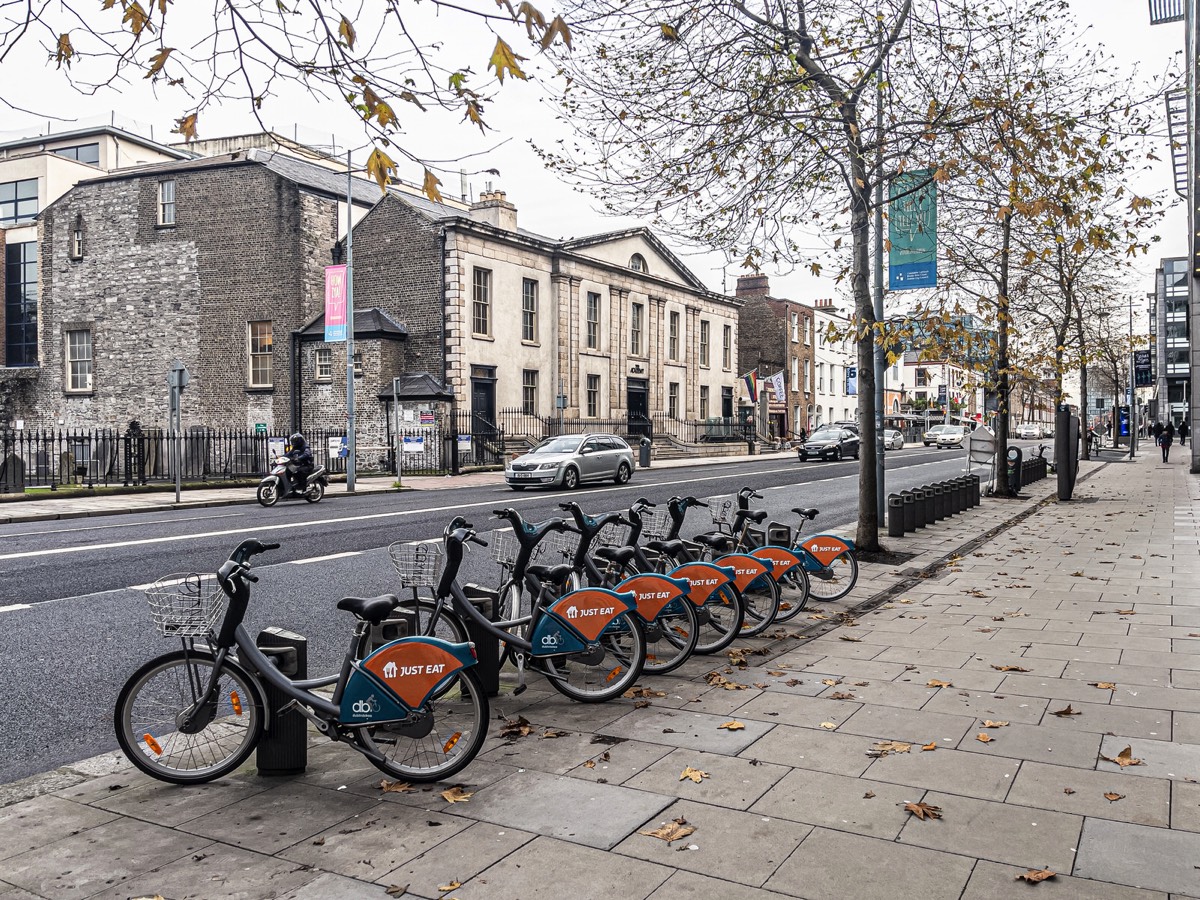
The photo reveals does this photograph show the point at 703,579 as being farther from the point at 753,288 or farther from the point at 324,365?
the point at 753,288

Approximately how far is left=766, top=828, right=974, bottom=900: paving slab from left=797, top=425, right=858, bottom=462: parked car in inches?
1405

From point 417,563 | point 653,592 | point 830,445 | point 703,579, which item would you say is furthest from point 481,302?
point 417,563

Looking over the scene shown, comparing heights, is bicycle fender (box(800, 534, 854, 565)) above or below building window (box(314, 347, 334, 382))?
below

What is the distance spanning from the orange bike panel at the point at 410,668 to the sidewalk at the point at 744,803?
440 mm

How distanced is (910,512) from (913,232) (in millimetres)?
4169

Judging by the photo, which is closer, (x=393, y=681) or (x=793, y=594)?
(x=393, y=681)

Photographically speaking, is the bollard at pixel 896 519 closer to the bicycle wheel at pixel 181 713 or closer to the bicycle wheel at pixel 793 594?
the bicycle wheel at pixel 793 594

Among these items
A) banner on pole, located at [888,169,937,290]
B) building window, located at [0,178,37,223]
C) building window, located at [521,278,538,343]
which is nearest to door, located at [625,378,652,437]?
building window, located at [521,278,538,343]

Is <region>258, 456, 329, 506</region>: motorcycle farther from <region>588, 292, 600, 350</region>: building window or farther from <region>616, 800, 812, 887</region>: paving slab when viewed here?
<region>588, 292, 600, 350</region>: building window

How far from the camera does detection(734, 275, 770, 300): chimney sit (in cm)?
6606

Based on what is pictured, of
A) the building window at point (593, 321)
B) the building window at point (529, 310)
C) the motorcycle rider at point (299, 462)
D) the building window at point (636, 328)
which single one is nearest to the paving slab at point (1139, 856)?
the motorcycle rider at point (299, 462)

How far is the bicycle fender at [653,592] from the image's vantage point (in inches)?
235

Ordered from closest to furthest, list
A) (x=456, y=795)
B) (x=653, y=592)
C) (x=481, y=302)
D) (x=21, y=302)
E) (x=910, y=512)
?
1. (x=456, y=795)
2. (x=653, y=592)
3. (x=910, y=512)
4. (x=481, y=302)
5. (x=21, y=302)

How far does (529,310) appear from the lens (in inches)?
1567
